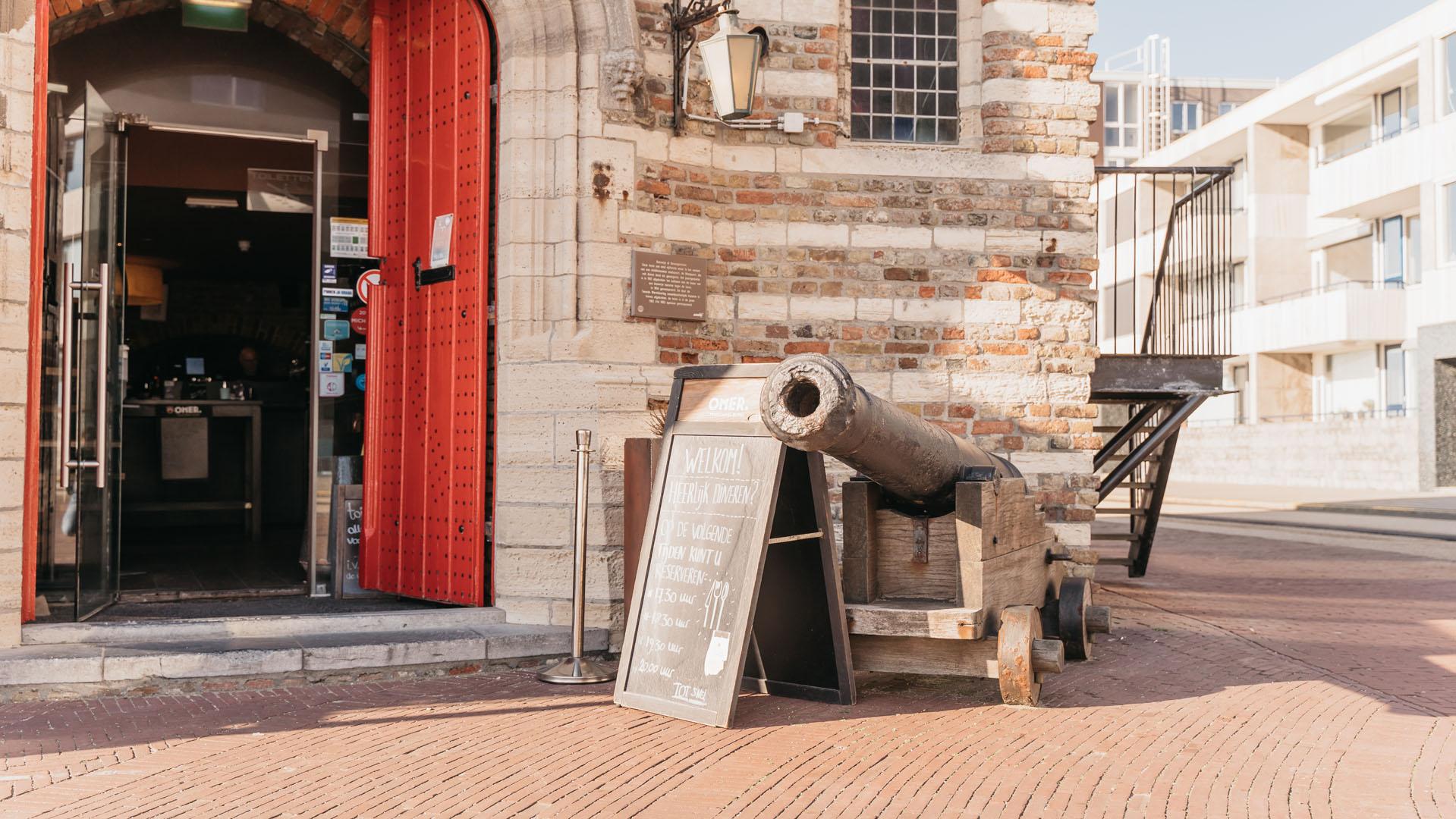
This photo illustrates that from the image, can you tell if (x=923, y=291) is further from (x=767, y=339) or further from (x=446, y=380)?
(x=446, y=380)

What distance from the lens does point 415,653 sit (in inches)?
241

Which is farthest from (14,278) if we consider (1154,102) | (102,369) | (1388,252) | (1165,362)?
(1154,102)

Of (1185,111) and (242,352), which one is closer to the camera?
(242,352)

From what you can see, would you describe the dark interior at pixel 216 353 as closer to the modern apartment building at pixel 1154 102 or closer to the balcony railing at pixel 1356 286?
the balcony railing at pixel 1356 286

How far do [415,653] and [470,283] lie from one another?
2.16 m

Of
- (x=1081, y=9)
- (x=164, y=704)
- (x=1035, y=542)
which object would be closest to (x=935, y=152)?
(x=1081, y=9)

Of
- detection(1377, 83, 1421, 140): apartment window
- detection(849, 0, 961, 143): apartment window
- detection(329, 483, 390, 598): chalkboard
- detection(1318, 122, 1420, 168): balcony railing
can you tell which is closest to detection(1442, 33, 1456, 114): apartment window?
detection(1318, 122, 1420, 168): balcony railing

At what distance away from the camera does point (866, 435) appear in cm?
478

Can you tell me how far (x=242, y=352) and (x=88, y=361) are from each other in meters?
7.16

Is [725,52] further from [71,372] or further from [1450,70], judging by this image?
[1450,70]

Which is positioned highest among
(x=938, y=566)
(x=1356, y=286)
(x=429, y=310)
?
(x=1356, y=286)

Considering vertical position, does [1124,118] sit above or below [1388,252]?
above

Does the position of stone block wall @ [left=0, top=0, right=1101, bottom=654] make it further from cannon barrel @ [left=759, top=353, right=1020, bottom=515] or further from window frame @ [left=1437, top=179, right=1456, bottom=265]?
window frame @ [left=1437, top=179, right=1456, bottom=265]

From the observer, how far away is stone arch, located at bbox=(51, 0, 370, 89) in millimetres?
7562
